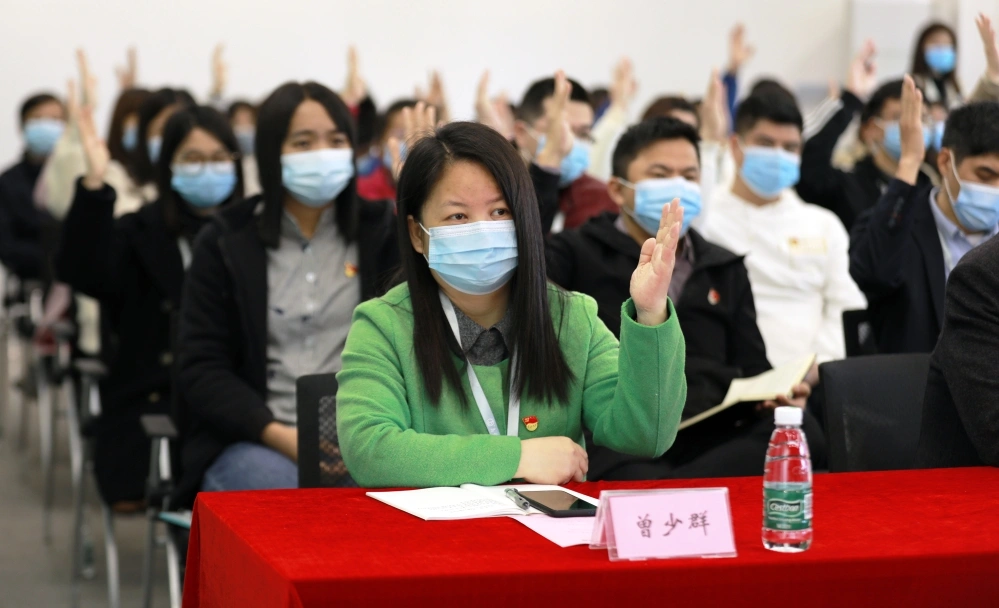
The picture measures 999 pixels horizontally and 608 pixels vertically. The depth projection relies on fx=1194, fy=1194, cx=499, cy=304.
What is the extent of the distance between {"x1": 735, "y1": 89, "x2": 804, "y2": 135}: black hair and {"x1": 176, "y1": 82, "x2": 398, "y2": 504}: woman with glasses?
1.60 m

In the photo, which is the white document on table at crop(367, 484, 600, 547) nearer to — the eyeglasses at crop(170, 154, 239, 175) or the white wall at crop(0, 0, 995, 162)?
the eyeglasses at crop(170, 154, 239, 175)

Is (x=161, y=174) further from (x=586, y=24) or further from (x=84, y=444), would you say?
(x=586, y=24)

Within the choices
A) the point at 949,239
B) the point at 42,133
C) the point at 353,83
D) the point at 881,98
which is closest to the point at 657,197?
the point at 949,239

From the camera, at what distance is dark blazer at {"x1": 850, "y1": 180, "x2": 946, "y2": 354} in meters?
3.22

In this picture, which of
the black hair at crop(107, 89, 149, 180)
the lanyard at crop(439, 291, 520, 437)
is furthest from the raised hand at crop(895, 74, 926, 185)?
the black hair at crop(107, 89, 149, 180)

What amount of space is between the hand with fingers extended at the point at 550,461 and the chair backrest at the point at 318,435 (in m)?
0.53

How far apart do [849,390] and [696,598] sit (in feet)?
3.64

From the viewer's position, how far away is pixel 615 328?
117 inches

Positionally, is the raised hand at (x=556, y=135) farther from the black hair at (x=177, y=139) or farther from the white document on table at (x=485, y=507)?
the white document on table at (x=485, y=507)

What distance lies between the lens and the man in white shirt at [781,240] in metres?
4.05

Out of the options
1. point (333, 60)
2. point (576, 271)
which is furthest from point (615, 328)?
point (333, 60)

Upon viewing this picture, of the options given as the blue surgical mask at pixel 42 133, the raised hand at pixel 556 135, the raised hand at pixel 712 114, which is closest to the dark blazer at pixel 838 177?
the raised hand at pixel 712 114

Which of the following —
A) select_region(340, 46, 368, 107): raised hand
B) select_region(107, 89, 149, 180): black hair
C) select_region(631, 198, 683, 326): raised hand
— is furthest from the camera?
select_region(340, 46, 368, 107): raised hand

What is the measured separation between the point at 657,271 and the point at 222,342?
1536 millimetres
